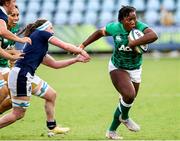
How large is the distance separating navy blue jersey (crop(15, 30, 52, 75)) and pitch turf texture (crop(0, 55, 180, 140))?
4.22ft

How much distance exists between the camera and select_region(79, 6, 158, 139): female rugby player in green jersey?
11.2 meters

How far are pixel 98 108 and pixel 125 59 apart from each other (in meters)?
4.82

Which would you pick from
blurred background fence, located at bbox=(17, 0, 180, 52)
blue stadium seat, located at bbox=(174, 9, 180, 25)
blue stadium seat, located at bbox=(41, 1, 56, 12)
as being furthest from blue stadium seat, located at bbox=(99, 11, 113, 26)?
blue stadium seat, located at bbox=(174, 9, 180, 25)

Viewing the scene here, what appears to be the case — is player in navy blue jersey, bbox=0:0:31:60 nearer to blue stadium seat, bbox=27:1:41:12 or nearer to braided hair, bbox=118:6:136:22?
braided hair, bbox=118:6:136:22

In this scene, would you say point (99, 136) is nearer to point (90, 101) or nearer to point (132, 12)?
point (132, 12)

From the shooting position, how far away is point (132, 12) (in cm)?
1113

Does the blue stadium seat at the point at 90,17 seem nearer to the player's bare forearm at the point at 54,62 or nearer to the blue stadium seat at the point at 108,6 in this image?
the blue stadium seat at the point at 108,6

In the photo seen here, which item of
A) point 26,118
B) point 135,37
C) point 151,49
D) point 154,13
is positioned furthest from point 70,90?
point 154,13

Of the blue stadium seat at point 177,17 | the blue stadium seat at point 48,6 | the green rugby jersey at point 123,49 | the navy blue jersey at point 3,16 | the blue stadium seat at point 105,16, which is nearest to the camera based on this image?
the navy blue jersey at point 3,16

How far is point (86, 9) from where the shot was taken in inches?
1564

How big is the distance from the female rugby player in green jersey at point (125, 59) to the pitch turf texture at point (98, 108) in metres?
0.45

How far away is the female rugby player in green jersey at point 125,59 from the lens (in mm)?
11156

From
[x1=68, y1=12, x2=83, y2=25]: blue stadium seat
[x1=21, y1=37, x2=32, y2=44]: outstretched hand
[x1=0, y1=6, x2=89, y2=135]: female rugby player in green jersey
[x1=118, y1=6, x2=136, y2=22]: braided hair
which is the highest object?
[x1=118, y1=6, x2=136, y2=22]: braided hair

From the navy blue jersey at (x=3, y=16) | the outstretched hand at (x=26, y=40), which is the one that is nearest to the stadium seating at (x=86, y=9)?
the navy blue jersey at (x=3, y=16)
